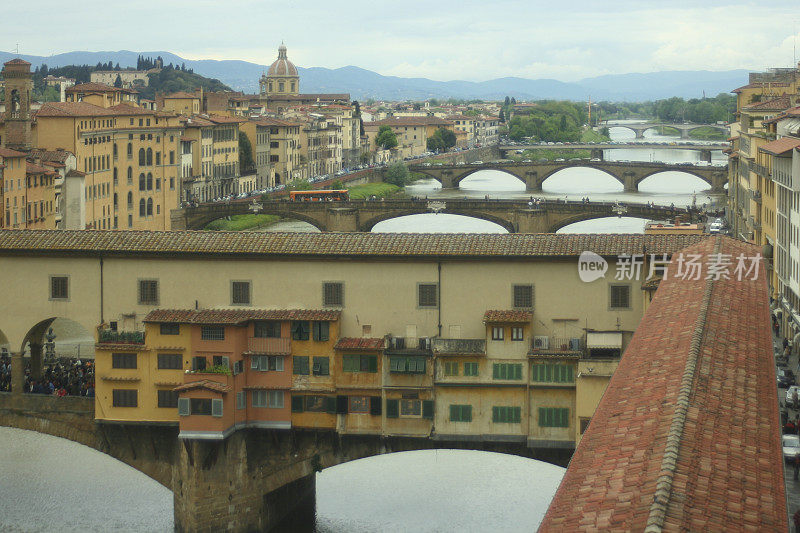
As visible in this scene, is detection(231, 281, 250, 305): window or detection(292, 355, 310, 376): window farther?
detection(231, 281, 250, 305): window


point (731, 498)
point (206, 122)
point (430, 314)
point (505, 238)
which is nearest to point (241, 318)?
point (430, 314)

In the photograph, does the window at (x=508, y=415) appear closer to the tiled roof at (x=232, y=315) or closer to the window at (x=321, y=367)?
the window at (x=321, y=367)

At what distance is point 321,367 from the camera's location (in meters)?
19.5

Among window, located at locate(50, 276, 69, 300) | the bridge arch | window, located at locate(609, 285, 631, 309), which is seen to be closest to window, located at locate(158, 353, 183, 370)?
window, located at locate(50, 276, 69, 300)

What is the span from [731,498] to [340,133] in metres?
99.7

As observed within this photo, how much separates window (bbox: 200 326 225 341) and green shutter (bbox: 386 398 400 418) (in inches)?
101

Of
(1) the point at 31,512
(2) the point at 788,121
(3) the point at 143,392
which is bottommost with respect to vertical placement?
(1) the point at 31,512

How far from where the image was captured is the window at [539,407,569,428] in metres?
18.8

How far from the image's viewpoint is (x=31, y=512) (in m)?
21.2

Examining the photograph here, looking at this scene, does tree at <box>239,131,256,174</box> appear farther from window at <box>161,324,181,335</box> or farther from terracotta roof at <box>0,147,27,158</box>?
window at <box>161,324,181,335</box>

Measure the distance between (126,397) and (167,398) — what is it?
→ 2.14ft

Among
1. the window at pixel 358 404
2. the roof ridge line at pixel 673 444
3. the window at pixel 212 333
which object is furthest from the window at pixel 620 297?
the roof ridge line at pixel 673 444

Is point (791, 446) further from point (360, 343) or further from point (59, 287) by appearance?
point (59, 287)

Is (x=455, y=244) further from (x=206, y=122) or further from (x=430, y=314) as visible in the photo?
(x=206, y=122)
